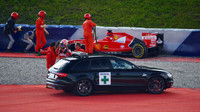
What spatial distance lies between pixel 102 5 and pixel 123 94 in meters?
17.0

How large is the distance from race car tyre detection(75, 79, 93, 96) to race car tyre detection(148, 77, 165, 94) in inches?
74.9

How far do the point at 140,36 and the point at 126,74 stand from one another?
931 cm

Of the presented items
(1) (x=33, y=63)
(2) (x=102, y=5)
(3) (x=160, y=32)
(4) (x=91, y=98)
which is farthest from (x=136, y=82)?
(2) (x=102, y=5)

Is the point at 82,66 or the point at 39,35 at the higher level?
the point at 39,35

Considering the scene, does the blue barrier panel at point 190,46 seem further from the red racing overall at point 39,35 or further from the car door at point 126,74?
the car door at point 126,74

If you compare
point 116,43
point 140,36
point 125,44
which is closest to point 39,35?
point 116,43

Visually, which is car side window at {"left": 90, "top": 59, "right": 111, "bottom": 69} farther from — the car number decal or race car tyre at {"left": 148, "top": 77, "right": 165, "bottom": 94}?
race car tyre at {"left": 148, "top": 77, "right": 165, "bottom": 94}

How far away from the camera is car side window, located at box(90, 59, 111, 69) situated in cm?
1079

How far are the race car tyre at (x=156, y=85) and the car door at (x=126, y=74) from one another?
260mm

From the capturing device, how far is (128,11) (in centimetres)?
2667

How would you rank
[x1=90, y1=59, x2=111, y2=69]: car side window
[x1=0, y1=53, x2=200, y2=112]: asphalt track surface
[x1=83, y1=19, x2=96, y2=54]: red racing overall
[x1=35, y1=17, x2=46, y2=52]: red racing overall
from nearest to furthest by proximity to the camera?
[x1=0, y1=53, x2=200, y2=112]: asphalt track surface → [x1=90, y1=59, x2=111, y2=69]: car side window → [x1=83, y1=19, x2=96, y2=54]: red racing overall → [x1=35, y1=17, x2=46, y2=52]: red racing overall

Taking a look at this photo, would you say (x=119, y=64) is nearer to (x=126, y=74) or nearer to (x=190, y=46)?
(x=126, y=74)

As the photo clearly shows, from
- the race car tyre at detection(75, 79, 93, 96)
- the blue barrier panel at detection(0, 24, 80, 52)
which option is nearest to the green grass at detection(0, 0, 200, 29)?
the blue barrier panel at detection(0, 24, 80, 52)

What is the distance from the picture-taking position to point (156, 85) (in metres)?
11.3
